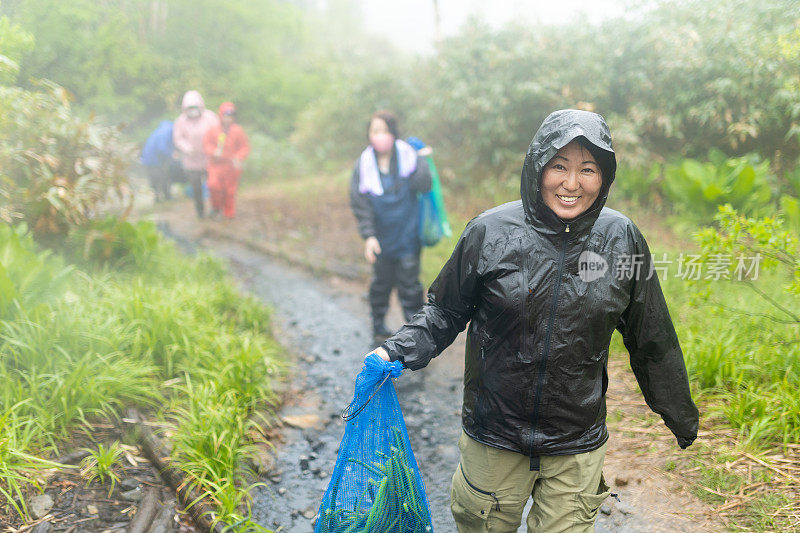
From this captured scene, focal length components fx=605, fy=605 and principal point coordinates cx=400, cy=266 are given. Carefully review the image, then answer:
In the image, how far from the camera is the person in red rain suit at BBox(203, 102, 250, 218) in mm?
9719

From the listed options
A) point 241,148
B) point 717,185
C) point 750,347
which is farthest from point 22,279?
point 717,185

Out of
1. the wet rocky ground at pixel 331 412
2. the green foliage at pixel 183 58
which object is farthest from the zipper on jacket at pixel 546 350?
the green foliage at pixel 183 58

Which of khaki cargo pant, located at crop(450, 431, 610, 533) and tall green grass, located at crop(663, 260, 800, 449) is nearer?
khaki cargo pant, located at crop(450, 431, 610, 533)

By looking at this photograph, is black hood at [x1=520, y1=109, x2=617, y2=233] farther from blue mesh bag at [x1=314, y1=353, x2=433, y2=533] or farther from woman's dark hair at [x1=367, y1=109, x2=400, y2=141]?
woman's dark hair at [x1=367, y1=109, x2=400, y2=141]

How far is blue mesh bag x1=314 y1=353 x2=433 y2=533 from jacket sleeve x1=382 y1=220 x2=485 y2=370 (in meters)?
0.17

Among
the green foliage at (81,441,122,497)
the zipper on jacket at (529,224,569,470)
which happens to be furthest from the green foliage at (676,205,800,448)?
the green foliage at (81,441,122,497)

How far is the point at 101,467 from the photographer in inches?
126

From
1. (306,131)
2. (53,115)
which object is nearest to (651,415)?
(53,115)

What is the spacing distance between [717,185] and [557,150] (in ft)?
18.2

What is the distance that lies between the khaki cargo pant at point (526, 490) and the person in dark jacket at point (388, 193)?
2680mm

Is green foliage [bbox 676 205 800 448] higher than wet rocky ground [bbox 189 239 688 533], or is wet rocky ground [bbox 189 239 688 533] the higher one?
green foliage [bbox 676 205 800 448]

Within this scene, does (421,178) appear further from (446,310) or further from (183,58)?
(183,58)

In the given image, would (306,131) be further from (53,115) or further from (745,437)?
(745,437)

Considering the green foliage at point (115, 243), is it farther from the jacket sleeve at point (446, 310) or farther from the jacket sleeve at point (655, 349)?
the jacket sleeve at point (655, 349)
